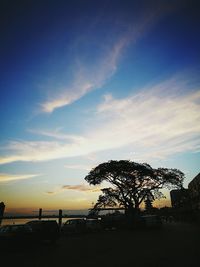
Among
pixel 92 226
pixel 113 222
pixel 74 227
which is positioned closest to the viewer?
pixel 74 227

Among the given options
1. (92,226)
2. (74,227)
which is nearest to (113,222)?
(92,226)

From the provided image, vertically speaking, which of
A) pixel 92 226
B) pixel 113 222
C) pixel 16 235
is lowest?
pixel 92 226

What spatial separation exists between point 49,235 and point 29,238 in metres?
2.52

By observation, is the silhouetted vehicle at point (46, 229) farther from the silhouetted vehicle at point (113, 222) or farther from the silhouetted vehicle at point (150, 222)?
the silhouetted vehicle at point (150, 222)

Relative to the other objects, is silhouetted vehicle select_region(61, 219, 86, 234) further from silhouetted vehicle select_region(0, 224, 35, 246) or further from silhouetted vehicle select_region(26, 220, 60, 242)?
silhouetted vehicle select_region(0, 224, 35, 246)

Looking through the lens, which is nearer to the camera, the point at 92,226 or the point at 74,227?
the point at 74,227

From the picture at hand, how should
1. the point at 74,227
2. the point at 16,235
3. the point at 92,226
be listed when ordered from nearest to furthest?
the point at 16,235 < the point at 74,227 < the point at 92,226

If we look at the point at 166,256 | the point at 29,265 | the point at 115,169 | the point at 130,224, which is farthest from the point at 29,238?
the point at 115,169

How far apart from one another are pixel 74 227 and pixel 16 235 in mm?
12539

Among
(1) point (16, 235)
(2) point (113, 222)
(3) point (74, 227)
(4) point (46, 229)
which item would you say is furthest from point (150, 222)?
(1) point (16, 235)

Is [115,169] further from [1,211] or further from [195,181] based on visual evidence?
[195,181]

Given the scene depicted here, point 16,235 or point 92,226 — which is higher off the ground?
point 16,235

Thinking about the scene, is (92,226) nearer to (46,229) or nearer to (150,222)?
(150,222)

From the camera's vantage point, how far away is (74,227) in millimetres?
25344
